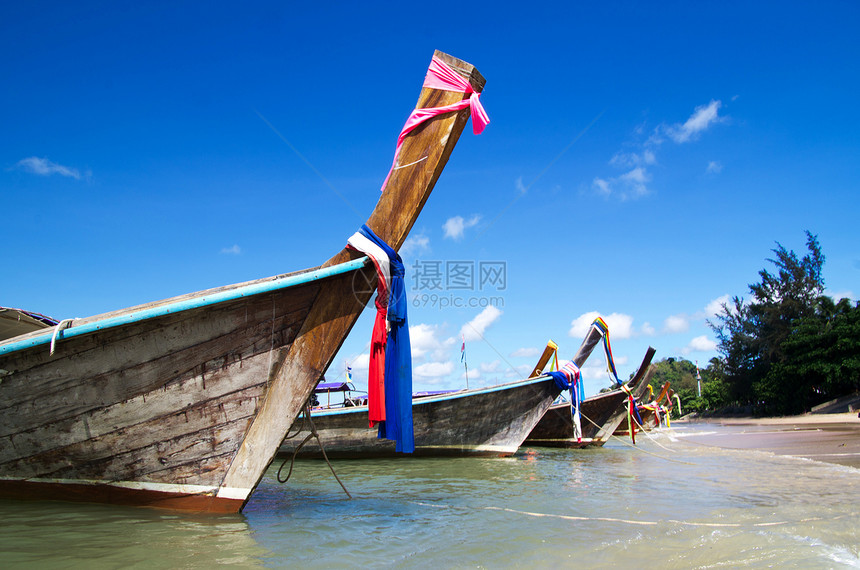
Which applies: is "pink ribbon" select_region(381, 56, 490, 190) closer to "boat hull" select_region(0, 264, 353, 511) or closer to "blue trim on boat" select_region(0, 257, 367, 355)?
"blue trim on boat" select_region(0, 257, 367, 355)

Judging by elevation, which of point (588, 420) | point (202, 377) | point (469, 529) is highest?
point (202, 377)

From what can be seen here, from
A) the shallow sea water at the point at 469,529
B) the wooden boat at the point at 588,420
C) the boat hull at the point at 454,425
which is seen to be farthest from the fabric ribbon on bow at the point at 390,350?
the wooden boat at the point at 588,420

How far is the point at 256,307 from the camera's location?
3617mm

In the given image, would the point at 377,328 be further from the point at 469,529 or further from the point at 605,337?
the point at 605,337

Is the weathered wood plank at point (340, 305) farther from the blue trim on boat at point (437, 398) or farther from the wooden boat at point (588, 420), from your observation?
the wooden boat at point (588, 420)

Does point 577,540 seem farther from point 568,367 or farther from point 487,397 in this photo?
point 568,367

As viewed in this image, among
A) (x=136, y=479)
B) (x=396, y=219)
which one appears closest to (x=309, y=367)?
(x=396, y=219)

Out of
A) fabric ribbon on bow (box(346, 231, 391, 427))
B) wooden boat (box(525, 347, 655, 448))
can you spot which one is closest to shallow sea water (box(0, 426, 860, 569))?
fabric ribbon on bow (box(346, 231, 391, 427))

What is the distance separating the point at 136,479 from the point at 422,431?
6103 mm

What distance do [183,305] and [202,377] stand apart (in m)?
0.57

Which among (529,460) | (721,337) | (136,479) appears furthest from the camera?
(721,337)

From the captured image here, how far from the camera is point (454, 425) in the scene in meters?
9.48

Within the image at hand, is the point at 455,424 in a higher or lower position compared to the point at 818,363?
lower

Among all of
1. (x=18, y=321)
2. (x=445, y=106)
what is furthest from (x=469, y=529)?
(x=18, y=321)
